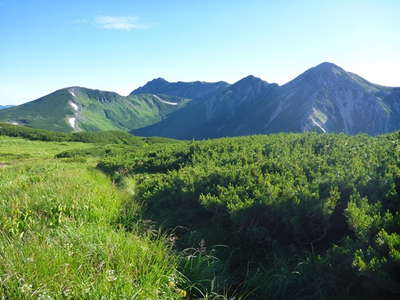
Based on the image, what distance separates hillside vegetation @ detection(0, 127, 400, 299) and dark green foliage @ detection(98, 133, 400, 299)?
0.08 ft

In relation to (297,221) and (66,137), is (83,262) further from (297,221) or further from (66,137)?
(66,137)

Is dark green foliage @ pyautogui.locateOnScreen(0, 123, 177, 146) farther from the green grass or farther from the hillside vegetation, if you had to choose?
the green grass

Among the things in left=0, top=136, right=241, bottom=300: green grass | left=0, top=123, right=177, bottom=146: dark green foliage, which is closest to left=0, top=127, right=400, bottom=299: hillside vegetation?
left=0, top=136, right=241, bottom=300: green grass

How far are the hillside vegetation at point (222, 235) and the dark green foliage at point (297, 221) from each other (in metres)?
0.02

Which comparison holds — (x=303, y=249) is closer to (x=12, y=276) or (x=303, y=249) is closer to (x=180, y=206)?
(x=180, y=206)

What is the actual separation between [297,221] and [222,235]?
168 cm

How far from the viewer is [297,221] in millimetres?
5918

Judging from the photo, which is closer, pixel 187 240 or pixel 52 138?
pixel 187 240

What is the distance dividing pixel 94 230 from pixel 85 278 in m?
1.55

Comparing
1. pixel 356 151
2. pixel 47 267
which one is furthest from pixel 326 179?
pixel 47 267

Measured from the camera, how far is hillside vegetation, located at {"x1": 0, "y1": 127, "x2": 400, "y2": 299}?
4133 millimetres

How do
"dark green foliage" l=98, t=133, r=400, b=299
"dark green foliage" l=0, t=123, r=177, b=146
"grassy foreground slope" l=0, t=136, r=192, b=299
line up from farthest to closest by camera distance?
1. "dark green foliage" l=0, t=123, r=177, b=146
2. "dark green foliage" l=98, t=133, r=400, b=299
3. "grassy foreground slope" l=0, t=136, r=192, b=299

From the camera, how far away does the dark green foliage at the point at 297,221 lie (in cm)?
466

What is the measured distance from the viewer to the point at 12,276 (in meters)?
3.77
